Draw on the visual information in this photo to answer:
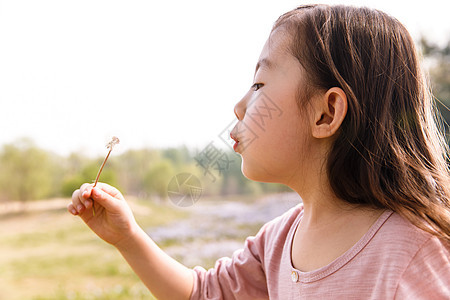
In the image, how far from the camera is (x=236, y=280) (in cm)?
69

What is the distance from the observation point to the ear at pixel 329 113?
53 centimetres

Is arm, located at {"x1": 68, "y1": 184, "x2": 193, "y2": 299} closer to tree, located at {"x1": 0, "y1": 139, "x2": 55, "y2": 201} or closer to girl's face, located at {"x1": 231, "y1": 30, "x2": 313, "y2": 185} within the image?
girl's face, located at {"x1": 231, "y1": 30, "x2": 313, "y2": 185}

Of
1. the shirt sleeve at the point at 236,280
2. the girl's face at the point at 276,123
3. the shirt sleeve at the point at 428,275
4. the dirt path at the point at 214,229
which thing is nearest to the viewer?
the shirt sleeve at the point at 428,275

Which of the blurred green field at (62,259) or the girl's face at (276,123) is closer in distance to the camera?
the girl's face at (276,123)

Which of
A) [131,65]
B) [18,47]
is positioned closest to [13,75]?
[18,47]

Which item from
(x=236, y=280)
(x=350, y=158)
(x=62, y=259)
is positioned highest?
(x=350, y=158)

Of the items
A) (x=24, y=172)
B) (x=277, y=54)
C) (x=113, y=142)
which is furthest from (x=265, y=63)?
(x=24, y=172)

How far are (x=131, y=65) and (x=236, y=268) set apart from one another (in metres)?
1.49

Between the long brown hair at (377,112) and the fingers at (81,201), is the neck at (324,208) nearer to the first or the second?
the long brown hair at (377,112)

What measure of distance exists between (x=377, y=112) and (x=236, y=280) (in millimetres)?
351

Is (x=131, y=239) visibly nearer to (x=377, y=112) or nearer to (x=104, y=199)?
(x=104, y=199)

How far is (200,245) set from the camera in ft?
6.63

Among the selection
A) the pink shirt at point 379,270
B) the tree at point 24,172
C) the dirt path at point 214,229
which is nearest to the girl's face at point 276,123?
the pink shirt at point 379,270

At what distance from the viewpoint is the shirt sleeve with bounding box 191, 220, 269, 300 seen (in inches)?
26.8
